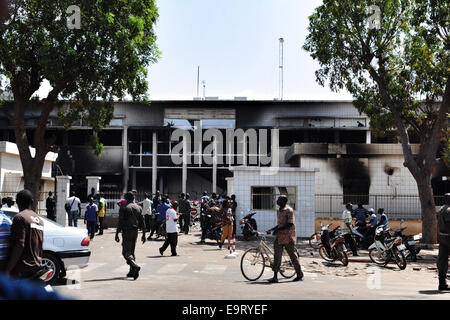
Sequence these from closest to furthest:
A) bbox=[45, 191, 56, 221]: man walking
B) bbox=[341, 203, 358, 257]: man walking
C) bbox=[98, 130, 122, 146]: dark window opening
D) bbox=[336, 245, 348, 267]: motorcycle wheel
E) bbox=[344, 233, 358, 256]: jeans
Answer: bbox=[336, 245, 348, 267]: motorcycle wheel
bbox=[341, 203, 358, 257]: man walking
bbox=[344, 233, 358, 256]: jeans
bbox=[45, 191, 56, 221]: man walking
bbox=[98, 130, 122, 146]: dark window opening

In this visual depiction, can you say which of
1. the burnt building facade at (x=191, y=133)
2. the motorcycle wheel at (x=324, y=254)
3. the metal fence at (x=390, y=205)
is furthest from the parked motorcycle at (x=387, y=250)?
the burnt building facade at (x=191, y=133)

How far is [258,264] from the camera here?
1109 centimetres

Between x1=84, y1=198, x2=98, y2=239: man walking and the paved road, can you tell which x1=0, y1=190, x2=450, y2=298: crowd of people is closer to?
x1=84, y1=198, x2=98, y2=239: man walking

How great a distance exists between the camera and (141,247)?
56.3ft

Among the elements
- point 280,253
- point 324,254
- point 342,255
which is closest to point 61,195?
point 324,254

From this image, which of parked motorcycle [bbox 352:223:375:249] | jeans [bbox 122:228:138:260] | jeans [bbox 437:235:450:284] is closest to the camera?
jeans [bbox 437:235:450:284]

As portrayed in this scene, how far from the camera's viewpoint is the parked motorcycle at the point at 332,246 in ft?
46.3

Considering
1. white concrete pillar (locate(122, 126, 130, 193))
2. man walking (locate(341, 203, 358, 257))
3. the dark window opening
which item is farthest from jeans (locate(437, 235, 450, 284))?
the dark window opening

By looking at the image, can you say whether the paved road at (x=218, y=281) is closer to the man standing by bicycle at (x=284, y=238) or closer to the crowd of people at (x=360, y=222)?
the man standing by bicycle at (x=284, y=238)

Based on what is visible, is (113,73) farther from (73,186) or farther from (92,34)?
(73,186)

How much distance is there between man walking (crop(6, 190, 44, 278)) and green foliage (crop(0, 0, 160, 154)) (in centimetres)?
1081

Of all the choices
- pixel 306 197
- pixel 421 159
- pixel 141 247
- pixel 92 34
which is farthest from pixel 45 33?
pixel 421 159

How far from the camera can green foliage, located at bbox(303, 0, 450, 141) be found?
20531mm

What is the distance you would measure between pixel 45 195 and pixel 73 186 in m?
8.32
